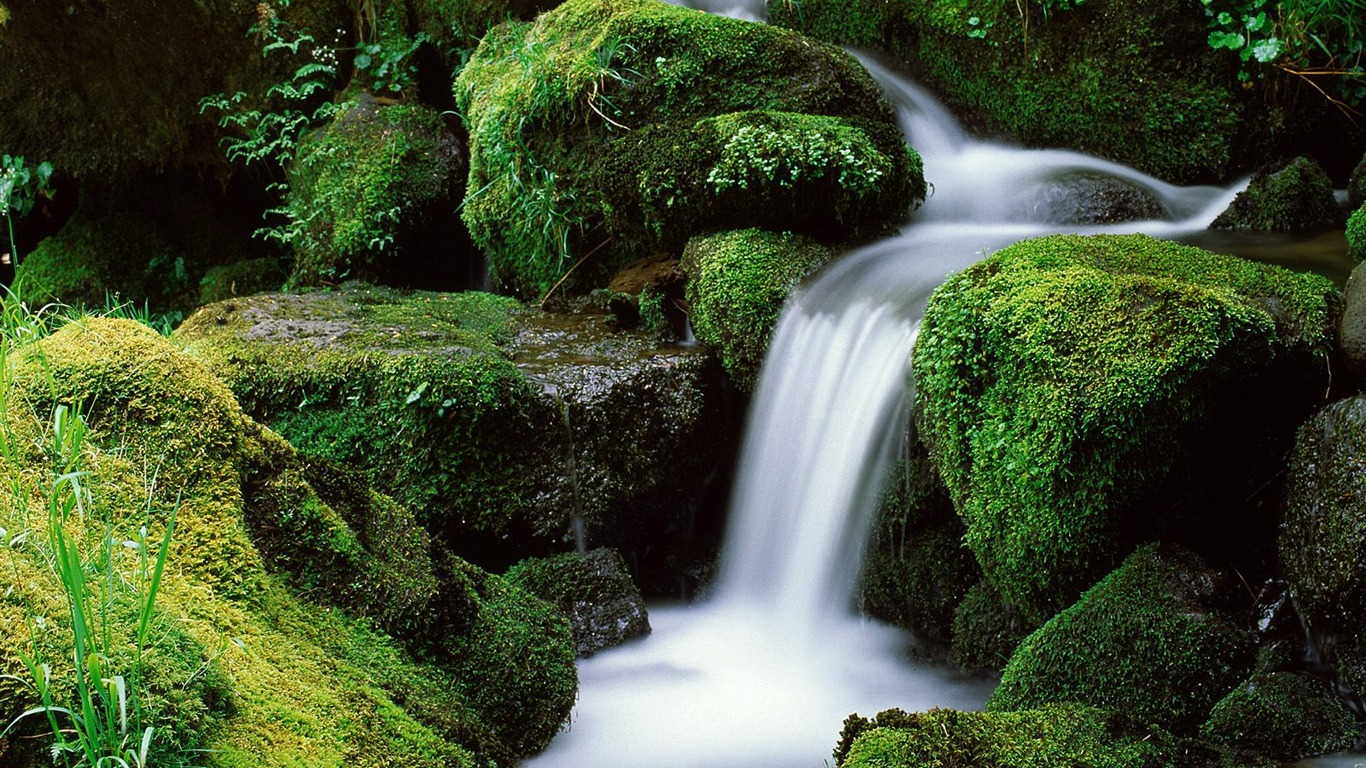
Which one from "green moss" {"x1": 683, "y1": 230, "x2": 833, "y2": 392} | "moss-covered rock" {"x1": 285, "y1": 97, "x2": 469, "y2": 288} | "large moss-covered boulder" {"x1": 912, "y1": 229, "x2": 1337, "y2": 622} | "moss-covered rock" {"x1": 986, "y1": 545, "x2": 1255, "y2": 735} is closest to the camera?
"moss-covered rock" {"x1": 986, "y1": 545, "x2": 1255, "y2": 735}

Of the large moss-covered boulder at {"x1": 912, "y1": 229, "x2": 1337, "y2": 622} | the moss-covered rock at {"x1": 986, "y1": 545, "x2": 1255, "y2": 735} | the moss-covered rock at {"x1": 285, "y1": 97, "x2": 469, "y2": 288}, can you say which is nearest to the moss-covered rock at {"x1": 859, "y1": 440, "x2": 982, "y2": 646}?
the large moss-covered boulder at {"x1": 912, "y1": 229, "x2": 1337, "y2": 622}

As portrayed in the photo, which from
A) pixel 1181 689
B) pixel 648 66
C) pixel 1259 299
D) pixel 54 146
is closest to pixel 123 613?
pixel 1181 689

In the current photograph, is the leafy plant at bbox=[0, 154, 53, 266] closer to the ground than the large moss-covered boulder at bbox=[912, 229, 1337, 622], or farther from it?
farther from it

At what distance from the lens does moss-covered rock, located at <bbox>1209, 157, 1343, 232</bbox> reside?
5.67 m

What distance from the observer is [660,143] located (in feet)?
18.6

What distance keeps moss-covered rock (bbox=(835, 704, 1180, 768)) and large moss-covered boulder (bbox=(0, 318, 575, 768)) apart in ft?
3.37

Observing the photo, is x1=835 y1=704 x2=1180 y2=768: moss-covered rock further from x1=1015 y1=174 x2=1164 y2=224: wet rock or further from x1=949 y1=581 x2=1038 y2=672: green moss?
x1=1015 y1=174 x2=1164 y2=224: wet rock

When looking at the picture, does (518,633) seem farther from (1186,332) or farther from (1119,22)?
(1119,22)

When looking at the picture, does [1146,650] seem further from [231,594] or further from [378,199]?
[378,199]

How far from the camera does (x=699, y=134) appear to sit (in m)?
5.55

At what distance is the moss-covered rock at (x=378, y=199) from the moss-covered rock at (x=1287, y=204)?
179 inches

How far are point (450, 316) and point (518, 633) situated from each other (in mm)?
2712

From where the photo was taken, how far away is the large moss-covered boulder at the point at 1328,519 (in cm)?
303

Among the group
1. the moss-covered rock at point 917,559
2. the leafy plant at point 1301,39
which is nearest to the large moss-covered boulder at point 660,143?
the moss-covered rock at point 917,559
